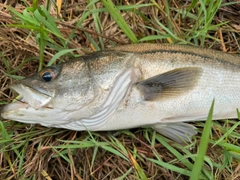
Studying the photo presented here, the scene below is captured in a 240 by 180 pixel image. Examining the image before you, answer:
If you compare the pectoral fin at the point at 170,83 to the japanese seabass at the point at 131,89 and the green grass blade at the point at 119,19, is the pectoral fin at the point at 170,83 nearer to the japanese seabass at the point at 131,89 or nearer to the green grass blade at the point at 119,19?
the japanese seabass at the point at 131,89

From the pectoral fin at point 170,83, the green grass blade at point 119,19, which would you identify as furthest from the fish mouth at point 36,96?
the green grass blade at point 119,19

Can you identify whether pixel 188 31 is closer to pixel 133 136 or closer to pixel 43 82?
pixel 133 136

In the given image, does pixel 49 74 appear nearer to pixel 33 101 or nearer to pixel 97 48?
pixel 33 101

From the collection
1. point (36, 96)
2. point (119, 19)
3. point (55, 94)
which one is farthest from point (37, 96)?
point (119, 19)

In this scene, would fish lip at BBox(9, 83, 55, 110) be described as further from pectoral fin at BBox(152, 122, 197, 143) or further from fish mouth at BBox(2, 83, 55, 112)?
pectoral fin at BBox(152, 122, 197, 143)

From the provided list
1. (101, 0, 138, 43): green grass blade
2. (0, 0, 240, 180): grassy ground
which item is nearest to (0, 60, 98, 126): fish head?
(0, 0, 240, 180): grassy ground

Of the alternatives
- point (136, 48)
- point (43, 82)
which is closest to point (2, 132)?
point (43, 82)
